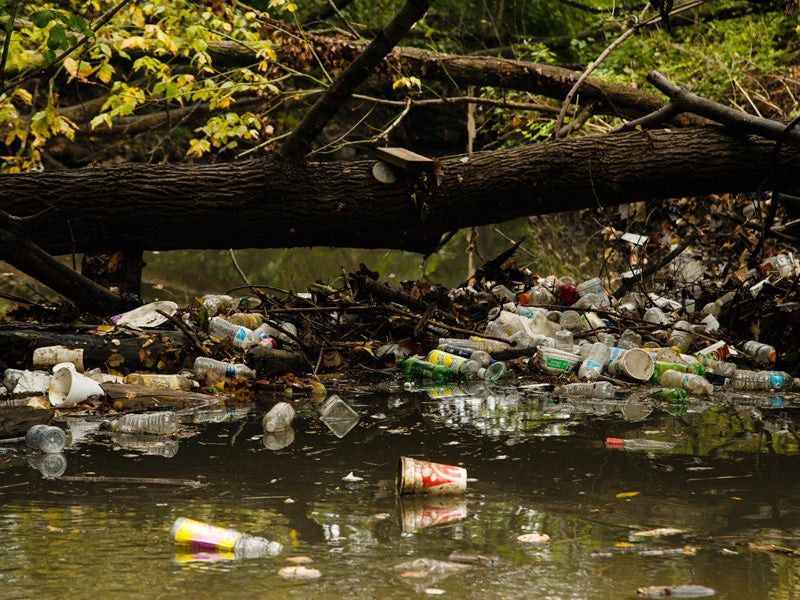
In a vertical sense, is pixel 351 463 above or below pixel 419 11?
below

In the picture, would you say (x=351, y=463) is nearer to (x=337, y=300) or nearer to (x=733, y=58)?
(x=337, y=300)

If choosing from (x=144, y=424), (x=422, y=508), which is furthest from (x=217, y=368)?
(x=422, y=508)

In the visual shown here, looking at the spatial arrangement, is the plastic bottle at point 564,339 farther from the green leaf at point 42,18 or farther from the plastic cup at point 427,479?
the green leaf at point 42,18

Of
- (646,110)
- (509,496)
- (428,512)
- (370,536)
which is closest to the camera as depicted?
(370,536)

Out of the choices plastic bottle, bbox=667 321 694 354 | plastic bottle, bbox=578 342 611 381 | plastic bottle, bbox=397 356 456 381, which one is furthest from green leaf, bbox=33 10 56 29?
plastic bottle, bbox=667 321 694 354

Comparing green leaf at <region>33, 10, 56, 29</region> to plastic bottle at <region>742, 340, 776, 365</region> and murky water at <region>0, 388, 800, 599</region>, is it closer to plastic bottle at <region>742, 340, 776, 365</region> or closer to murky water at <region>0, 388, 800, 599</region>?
murky water at <region>0, 388, 800, 599</region>

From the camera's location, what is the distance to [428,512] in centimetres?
265

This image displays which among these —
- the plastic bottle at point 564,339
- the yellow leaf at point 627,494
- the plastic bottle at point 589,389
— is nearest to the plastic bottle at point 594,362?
the plastic bottle at point 589,389

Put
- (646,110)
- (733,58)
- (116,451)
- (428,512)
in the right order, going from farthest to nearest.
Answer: (733,58) < (646,110) < (116,451) < (428,512)

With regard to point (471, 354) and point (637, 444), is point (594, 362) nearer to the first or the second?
point (471, 354)

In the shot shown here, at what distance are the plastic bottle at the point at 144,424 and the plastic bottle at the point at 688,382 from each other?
262cm

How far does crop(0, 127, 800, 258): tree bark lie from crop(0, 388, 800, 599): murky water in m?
2.07

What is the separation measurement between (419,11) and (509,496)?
325cm

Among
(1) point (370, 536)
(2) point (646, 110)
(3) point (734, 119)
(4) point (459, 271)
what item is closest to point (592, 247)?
(4) point (459, 271)
